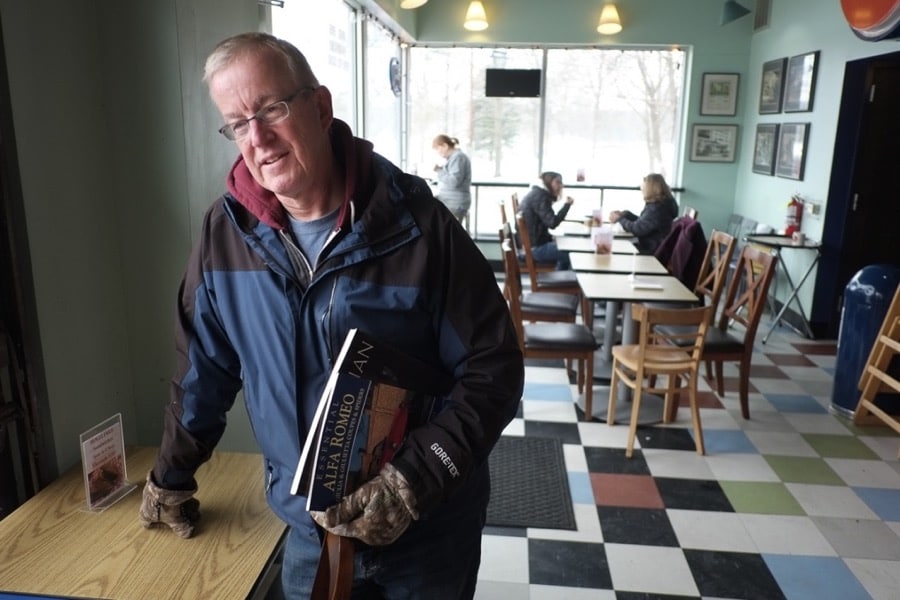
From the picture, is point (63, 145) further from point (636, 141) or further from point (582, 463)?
point (636, 141)

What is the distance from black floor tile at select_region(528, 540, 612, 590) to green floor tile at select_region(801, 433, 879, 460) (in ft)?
4.86

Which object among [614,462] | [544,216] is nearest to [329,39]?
[544,216]

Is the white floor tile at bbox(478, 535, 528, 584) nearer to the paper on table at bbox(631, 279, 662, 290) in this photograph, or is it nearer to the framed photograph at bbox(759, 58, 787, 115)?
the paper on table at bbox(631, 279, 662, 290)

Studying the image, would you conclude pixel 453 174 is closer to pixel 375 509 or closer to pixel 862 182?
pixel 862 182

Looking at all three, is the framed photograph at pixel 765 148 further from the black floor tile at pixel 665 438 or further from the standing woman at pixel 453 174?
the black floor tile at pixel 665 438

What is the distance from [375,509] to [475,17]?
20.9ft

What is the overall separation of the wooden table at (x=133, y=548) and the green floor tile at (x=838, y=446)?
2.78 m

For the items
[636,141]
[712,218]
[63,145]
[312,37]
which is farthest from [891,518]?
[636,141]

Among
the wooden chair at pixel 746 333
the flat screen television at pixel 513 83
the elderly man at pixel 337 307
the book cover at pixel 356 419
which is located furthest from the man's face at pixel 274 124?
the flat screen television at pixel 513 83

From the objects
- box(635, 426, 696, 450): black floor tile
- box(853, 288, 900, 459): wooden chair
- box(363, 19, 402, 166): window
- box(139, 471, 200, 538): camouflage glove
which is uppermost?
box(363, 19, 402, 166): window

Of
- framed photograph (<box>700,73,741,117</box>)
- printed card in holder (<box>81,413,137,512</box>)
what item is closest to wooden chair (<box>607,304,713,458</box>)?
printed card in holder (<box>81,413,137,512</box>)

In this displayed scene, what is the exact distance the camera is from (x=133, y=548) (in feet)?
4.40

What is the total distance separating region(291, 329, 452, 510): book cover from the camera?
3.28ft

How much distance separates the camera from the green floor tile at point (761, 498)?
2.72 m
